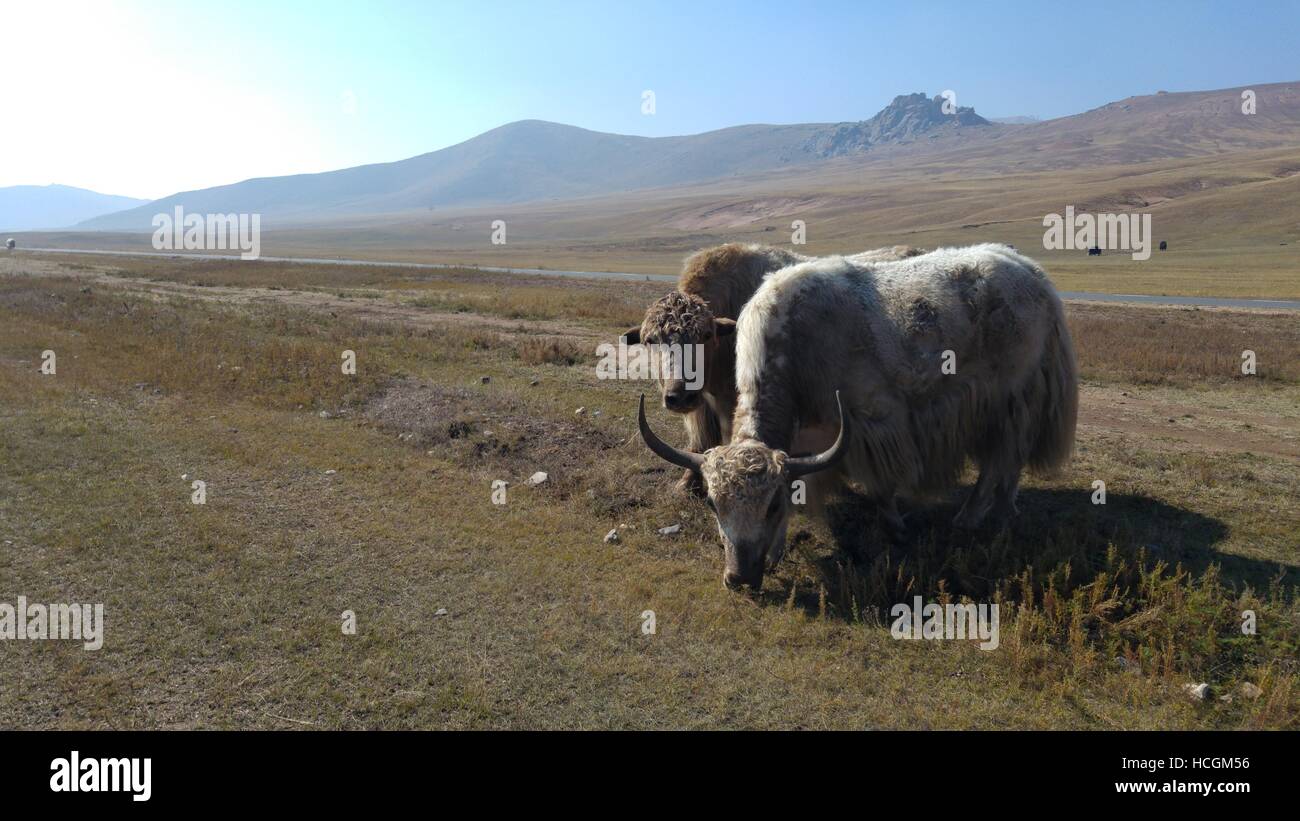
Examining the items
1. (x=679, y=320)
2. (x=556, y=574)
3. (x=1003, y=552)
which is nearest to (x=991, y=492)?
(x=1003, y=552)

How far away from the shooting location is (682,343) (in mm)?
8031

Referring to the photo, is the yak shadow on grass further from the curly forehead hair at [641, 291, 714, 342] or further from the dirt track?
the dirt track

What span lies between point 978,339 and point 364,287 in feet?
127

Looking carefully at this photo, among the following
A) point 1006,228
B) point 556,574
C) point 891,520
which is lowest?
point 556,574

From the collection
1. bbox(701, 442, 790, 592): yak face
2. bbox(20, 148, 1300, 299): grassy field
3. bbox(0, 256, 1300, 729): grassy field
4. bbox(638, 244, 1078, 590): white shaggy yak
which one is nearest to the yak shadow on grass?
bbox(0, 256, 1300, 729): grassy field

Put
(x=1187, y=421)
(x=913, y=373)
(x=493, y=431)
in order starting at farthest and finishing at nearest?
(x=1187, y=421), (x=493, y=431), (x=913, y=373)

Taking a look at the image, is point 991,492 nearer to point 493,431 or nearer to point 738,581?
point 738,581

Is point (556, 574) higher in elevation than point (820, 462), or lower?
lower

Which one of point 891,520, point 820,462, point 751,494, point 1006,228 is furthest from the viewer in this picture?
point 1006,228

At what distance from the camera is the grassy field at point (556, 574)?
5.05 metres

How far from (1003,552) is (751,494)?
2.77 m

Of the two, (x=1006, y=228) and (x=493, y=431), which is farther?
(x=1006, y=228)
